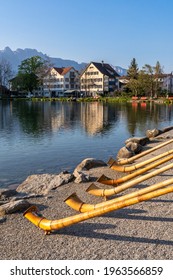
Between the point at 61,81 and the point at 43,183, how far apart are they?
132092 millimetres

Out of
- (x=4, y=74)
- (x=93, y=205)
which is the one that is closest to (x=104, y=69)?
(x=4, y=74)

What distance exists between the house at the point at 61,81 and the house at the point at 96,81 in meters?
6.18

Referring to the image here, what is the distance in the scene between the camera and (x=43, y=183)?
39.1 feet

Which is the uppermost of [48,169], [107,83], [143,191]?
[107,83]

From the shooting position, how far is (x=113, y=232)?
6.97m

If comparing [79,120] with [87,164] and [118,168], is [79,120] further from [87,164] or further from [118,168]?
[118,168]

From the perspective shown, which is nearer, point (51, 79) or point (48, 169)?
point (48, 169)

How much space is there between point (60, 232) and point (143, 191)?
2.10m

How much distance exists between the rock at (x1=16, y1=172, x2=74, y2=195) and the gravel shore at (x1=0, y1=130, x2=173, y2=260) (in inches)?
100.0

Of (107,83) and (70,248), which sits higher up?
(107,83)

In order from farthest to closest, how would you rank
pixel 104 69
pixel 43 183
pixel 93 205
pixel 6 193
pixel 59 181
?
pixel 104 69, pixel 43 183, pixel 59 181, pixel 6 193, pixel 93 205

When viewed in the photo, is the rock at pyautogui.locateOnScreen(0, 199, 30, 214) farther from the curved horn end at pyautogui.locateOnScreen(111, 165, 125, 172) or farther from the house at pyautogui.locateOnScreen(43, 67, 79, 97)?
the house at pyautogui.locateOnScreen(43, 67, 79, 97)

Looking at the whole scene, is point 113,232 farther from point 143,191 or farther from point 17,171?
point 17,171
